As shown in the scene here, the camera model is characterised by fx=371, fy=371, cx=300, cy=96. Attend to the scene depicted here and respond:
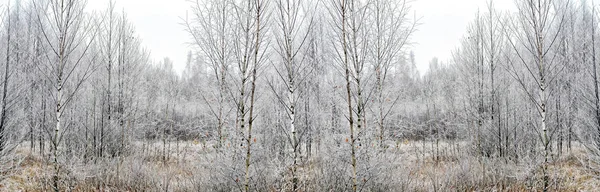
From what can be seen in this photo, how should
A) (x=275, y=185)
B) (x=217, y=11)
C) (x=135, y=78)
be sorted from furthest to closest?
(x=135, y=78), (x=217, y=11), (x=275, y=185)

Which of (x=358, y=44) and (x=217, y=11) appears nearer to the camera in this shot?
(x=358, y=44)

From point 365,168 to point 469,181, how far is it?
8.49 feet

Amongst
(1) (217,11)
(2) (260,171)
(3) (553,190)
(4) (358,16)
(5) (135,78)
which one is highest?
(1) (217,11)

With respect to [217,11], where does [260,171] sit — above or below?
below

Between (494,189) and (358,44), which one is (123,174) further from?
(494,189)

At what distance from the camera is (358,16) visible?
582 cm

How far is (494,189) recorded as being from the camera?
6.89 metres

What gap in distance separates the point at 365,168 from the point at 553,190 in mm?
3906

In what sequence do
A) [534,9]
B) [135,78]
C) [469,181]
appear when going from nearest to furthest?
[534,9], [469,181], [135,78]

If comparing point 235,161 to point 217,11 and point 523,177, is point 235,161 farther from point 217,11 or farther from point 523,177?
point 523,177

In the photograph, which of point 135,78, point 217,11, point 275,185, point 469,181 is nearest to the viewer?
point 275,185

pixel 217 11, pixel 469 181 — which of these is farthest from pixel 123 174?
pixel 469 181

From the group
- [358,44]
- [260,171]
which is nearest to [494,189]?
[358,44]

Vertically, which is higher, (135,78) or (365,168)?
(135,78)
